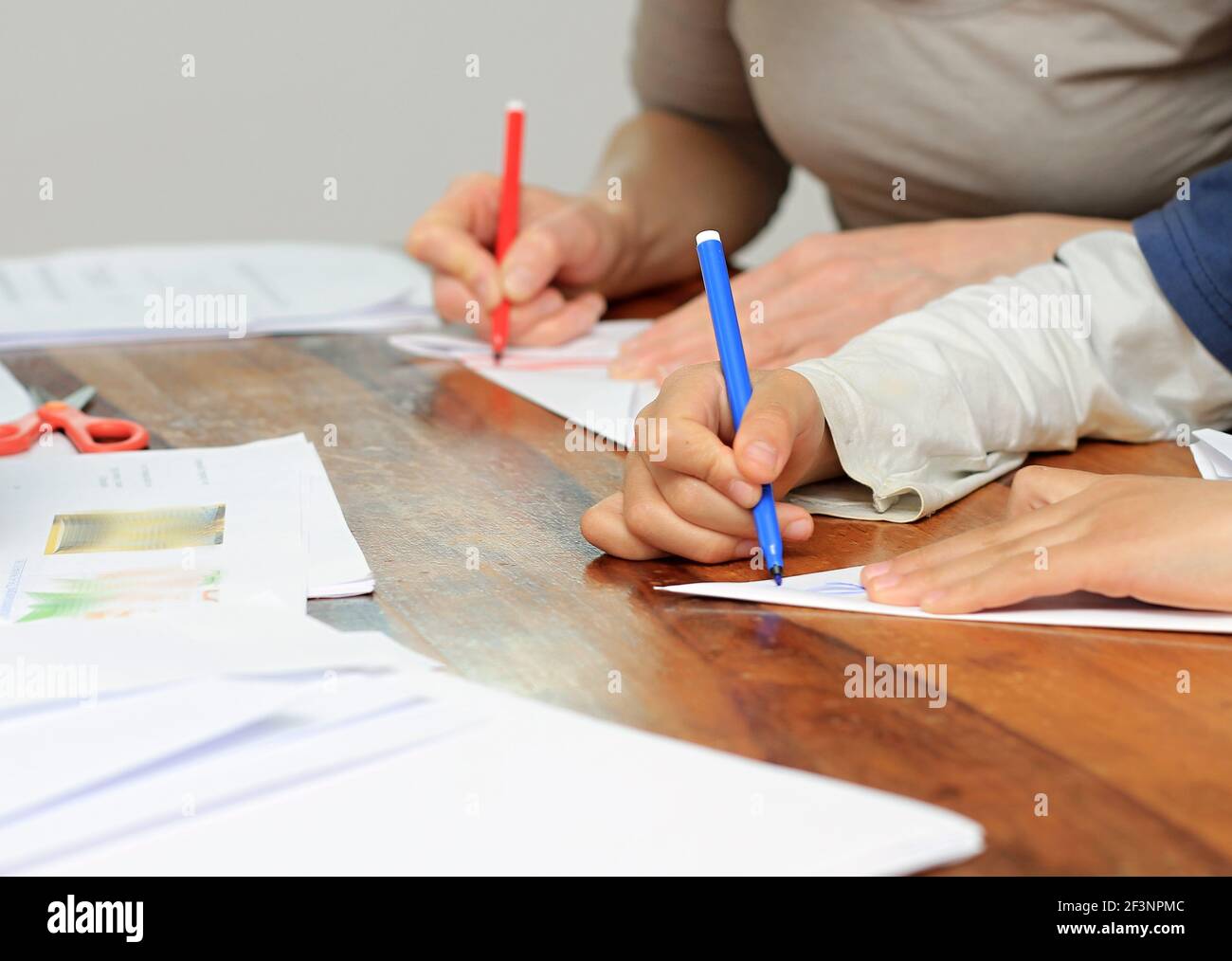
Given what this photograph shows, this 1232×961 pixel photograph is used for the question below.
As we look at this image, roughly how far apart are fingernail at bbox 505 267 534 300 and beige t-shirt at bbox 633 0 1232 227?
29 cm

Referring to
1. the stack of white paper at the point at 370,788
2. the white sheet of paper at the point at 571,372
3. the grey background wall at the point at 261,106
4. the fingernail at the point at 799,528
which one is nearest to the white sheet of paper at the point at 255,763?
the stack of white paper at the point at 370,788

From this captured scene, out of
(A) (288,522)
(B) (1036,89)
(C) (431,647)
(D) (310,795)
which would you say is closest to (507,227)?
(B) (1036,89)

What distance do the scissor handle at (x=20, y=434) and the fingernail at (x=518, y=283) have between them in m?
0.40

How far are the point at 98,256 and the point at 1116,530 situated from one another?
1122 mm

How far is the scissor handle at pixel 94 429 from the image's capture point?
2.87 feet

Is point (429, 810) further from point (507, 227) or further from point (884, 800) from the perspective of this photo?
point (507, 227)

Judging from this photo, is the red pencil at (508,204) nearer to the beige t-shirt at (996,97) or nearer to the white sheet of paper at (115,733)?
the beige t-shirt at (996,97)

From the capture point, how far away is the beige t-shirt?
42.3 inches

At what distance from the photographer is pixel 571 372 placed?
3.53 ft

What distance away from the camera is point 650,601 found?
0.63 m

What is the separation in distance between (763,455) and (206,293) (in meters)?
0.79

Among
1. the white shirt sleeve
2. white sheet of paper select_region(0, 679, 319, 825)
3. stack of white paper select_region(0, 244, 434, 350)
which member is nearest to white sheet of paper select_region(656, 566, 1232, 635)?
the white shirt sleeve

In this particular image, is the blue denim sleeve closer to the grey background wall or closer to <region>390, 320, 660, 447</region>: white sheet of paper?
<region>390, 320, 660, 447</region>: white sheet of paper

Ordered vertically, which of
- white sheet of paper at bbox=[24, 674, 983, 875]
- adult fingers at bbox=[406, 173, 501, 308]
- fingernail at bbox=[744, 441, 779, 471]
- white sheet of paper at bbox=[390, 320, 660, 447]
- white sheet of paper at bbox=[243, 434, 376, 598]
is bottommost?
white sheet of paper at bbox=[24, 674, 983, 875]
